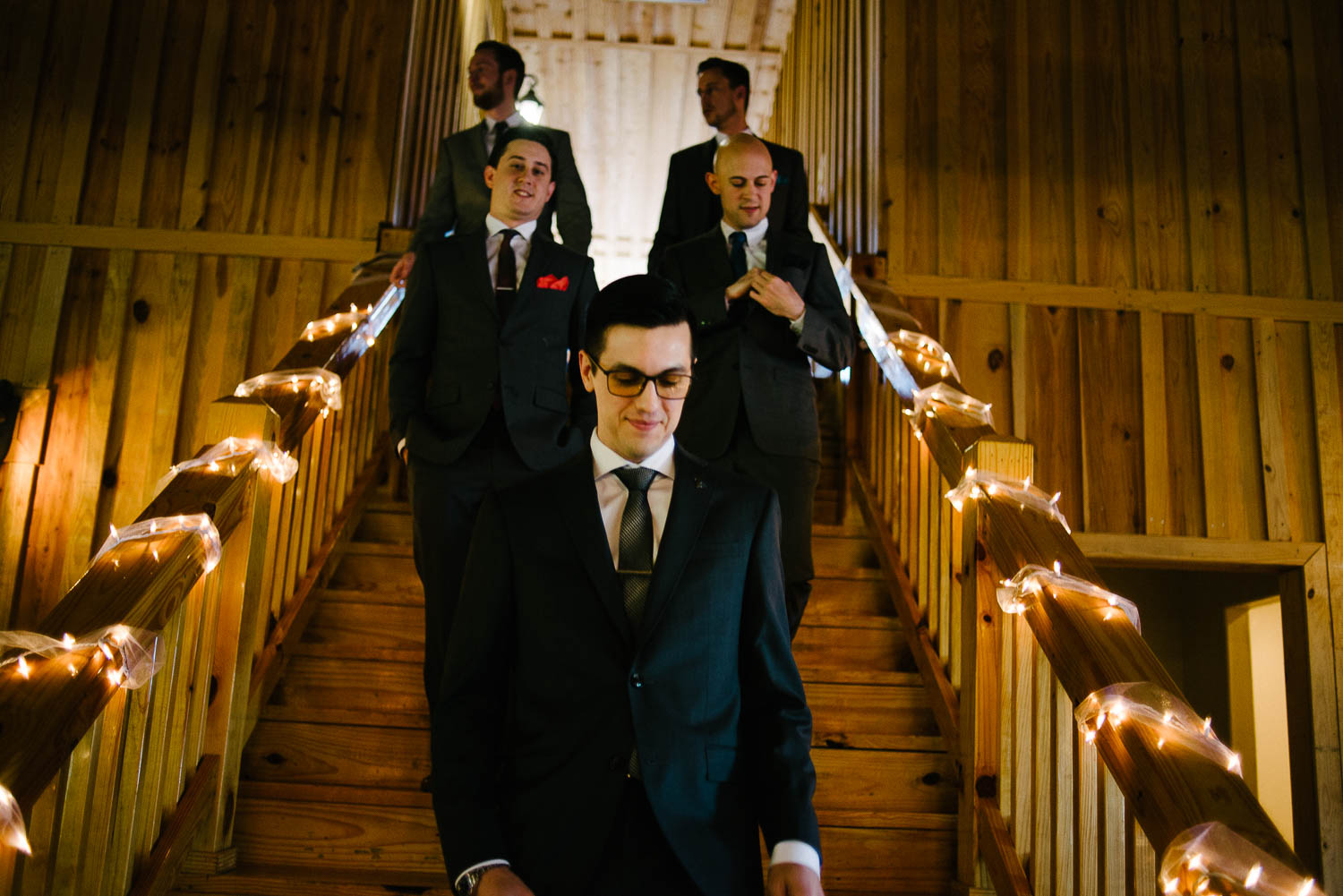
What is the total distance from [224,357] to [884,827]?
313cm

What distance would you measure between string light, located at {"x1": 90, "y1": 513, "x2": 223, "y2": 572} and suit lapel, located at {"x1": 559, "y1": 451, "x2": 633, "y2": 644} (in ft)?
2.72

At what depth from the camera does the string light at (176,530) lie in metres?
1.94

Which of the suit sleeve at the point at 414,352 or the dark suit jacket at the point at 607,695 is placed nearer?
the dark suit jacket at the point at 607,695

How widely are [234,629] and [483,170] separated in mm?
2141

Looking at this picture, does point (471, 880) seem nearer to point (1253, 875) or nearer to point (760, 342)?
point (1253, 875)

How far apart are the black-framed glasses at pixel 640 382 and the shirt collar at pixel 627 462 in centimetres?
8

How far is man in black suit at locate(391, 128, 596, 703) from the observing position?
100 inches

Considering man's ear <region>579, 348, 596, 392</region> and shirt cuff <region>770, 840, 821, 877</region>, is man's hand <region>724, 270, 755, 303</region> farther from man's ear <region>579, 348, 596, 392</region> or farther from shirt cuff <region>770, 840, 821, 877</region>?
shirt cuff <region>770, 840, 821, 877</region>

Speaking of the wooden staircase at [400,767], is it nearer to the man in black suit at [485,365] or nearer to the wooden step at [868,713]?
the wooden step at [868,713]

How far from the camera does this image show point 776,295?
2.75 m

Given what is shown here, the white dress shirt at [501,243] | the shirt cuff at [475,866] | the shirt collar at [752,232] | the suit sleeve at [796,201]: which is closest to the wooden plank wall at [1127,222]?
the suit sleeve at [796,201]

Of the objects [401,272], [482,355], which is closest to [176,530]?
[482,355]

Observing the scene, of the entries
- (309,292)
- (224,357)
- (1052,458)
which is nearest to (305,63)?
(309,292)

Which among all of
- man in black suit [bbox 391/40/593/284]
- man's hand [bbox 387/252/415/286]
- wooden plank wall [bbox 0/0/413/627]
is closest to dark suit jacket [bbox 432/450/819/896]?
man's hand [bbox 387/252/415/286]
